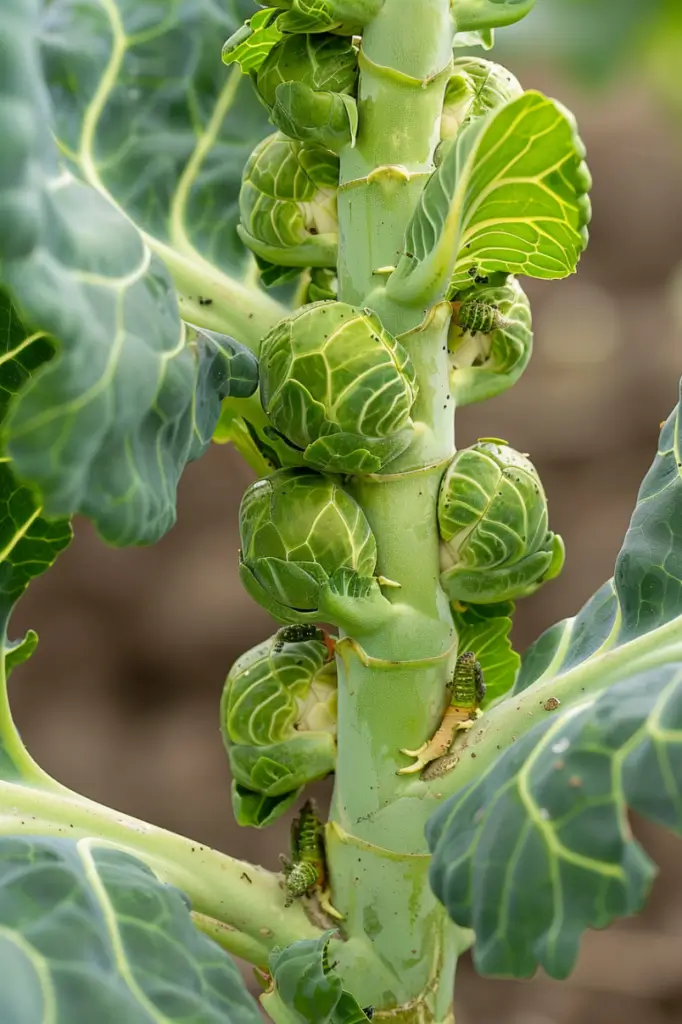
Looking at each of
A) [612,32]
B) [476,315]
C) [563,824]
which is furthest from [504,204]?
[612,32]

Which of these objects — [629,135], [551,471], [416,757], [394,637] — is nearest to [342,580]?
[394,637]

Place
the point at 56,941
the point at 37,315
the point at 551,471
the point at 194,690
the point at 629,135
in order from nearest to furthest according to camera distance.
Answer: the point at 37,315 → the point at 56,941 → the point at 194,690 → the point at 551,471 → the point at 629,135

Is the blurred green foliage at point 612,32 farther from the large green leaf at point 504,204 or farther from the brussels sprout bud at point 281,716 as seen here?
the brussels sprout bud at point 281,716

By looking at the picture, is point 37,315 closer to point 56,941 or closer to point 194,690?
point 56,941

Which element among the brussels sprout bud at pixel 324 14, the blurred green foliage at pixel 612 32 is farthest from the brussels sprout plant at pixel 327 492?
the blurred green foliage at pixel 612 32

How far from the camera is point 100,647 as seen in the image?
4340 mm

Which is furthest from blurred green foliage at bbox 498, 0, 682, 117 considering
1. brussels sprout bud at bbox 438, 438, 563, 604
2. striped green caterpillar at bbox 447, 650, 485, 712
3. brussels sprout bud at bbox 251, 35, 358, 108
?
striped green caterpillar at bbox 447, 650, 485, 712

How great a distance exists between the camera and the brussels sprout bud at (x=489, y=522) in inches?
42.3

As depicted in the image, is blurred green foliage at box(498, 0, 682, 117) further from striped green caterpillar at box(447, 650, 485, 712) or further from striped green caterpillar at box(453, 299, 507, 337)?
striped green caterpillar at box(447, 650, 485, 712)

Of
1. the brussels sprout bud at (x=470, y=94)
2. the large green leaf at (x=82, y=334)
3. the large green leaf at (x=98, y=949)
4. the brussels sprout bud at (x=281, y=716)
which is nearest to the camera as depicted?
the large green leaf at (x=82, y=334)

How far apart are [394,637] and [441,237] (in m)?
0.36

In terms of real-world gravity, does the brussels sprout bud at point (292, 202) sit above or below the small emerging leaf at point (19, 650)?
above

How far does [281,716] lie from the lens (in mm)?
1196

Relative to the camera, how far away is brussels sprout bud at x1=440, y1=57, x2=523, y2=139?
1.09 metres
